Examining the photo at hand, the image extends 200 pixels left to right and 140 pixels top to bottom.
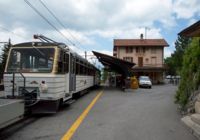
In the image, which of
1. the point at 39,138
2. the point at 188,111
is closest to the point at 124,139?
the point at 39,138

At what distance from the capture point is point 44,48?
488 inches

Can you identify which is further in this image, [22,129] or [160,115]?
[160,115]

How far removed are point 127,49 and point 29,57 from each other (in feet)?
182

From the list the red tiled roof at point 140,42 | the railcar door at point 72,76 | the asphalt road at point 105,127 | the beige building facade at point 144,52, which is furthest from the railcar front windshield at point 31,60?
the red tiled roof at point 140,42

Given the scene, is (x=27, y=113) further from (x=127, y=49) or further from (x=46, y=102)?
(x=127, y=49)

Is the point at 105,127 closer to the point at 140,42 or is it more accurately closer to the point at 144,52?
the point at 144,52

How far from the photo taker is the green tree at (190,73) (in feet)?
40.6

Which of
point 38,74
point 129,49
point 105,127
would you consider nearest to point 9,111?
point 105,127

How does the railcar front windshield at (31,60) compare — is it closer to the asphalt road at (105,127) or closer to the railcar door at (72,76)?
the asphalt road at (105,127)

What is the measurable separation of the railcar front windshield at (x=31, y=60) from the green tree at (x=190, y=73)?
5714 mm

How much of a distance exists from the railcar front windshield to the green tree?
571 cm

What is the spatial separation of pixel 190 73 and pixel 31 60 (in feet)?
22.4

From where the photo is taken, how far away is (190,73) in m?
13.4

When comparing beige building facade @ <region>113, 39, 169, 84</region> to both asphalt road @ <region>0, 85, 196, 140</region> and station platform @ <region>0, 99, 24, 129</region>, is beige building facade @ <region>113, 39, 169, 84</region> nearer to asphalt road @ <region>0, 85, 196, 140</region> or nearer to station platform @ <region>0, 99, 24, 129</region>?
asphalt road @ <region>0, 85, 196, 140</region>
